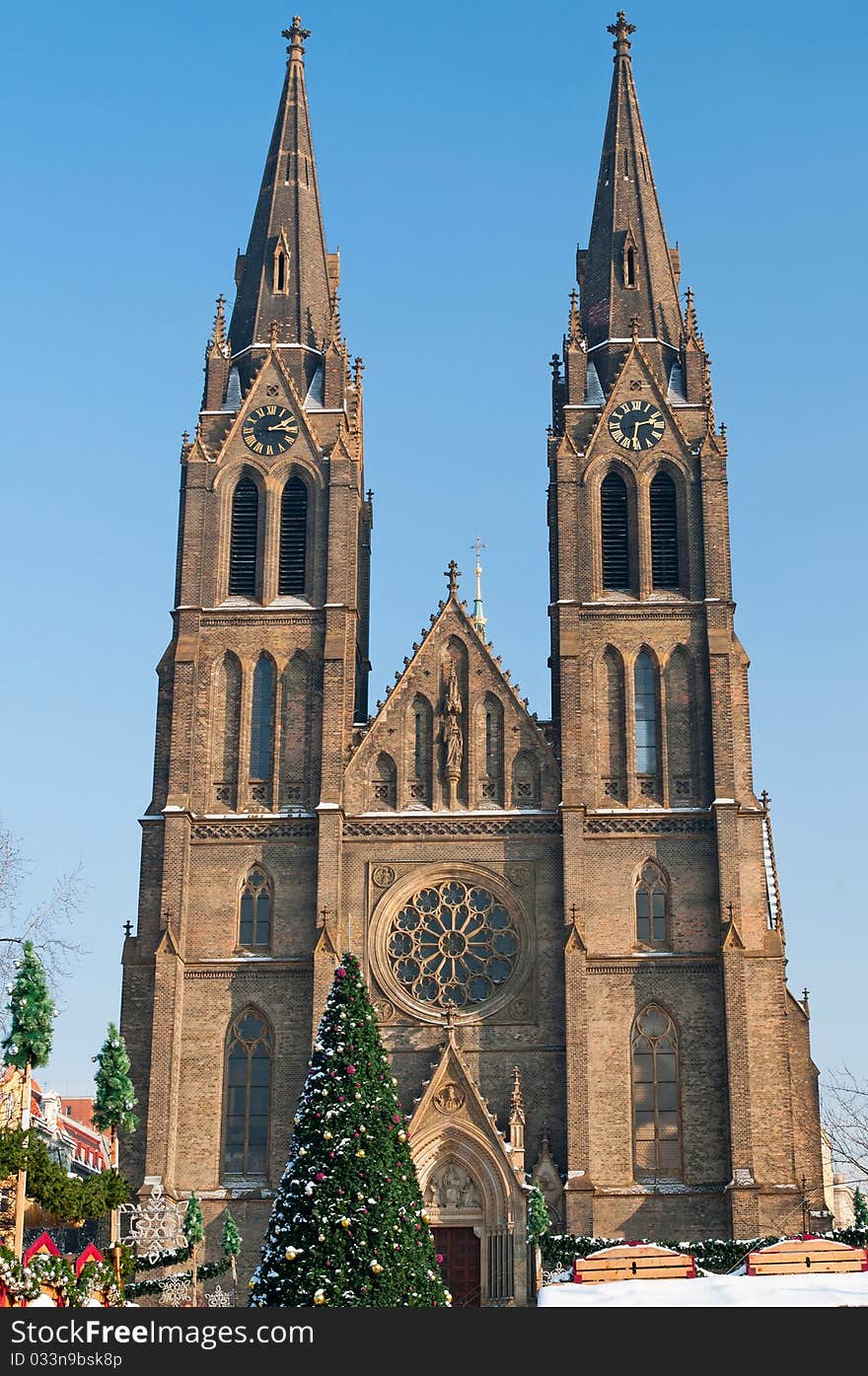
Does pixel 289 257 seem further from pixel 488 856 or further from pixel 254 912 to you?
pixel 254 912

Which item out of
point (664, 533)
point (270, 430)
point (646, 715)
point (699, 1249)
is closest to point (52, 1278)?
point (699, 1249)

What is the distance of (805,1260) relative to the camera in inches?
994

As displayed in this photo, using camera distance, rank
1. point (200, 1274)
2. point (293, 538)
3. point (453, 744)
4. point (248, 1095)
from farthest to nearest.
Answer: point (293, 538) < point (453, 744) < point (248, 1095) < point (200, 1274)

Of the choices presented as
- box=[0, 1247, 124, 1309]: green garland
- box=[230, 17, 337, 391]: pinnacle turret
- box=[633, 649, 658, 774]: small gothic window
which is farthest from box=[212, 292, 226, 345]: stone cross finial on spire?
box=[0, 1247, 124, 1309]: green garland

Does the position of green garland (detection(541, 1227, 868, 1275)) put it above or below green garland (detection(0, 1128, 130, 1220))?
below

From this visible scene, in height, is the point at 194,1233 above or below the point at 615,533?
below

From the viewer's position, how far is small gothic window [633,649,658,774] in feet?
166

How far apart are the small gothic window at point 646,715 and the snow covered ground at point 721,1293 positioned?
28.9 metres

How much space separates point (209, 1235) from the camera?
46.6 metres

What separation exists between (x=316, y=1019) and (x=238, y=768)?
7.22m

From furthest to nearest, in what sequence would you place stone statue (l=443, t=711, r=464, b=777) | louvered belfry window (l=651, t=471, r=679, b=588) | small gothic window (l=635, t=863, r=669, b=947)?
louvered belfry window (l=651, t=471, r=679, b=588) → stone statue (l=443, t=711, r=464, b=777) → small gothic window (l=635, t=863, r=669, b=947)

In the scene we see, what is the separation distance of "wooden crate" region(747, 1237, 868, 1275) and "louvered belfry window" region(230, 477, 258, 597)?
30.3m

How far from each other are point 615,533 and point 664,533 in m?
1.35

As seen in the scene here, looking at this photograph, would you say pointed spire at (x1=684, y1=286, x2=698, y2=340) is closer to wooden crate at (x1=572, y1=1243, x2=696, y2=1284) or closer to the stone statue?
the stone statue
